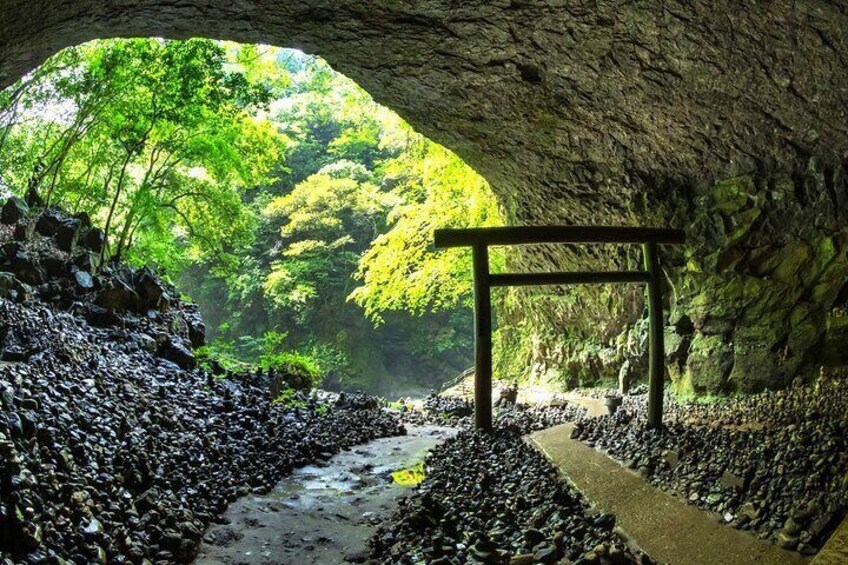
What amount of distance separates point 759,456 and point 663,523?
1247 millimetres

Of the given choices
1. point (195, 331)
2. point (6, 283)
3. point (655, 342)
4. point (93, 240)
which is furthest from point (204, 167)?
point (655, 342)

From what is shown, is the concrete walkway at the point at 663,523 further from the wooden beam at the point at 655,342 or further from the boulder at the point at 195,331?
the boulder at the point at 195,331

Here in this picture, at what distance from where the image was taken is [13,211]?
30.3 feet

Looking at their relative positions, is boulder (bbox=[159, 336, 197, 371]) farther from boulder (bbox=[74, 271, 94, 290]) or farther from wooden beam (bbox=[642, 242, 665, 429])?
wooden beam (bbox=[642, 242, 665, 429])

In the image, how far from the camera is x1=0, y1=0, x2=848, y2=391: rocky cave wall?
5164 mm

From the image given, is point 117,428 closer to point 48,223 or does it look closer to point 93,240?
point 48,223

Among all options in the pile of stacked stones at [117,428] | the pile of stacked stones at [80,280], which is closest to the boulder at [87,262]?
the pile of stacked stones at [80,280]

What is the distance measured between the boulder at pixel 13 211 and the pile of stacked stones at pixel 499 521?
28.1ft

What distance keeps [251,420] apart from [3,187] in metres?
6.61

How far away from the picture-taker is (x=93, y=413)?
Result: 5.38 m

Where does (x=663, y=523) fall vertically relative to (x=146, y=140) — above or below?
below

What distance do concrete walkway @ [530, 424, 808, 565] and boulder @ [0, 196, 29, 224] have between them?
31.8ft

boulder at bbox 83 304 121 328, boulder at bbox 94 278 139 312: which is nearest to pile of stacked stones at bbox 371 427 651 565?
boulder at bbox 83 304 121 328

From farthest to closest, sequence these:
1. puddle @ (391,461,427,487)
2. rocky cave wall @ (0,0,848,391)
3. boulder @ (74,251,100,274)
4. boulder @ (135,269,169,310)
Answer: boulder @ (135,269,169,310) < boulder @ (74,251,100,274) < puddle @ (391,461,427,487) < rocky cave wall @ (0,0,848,391)
